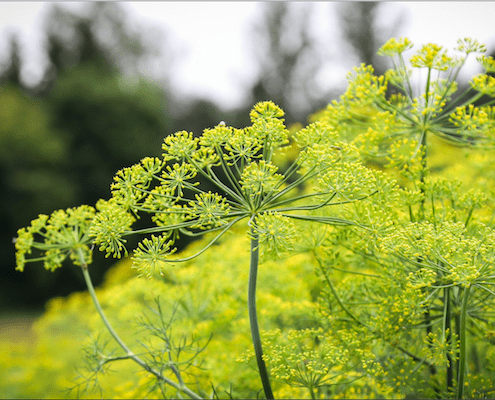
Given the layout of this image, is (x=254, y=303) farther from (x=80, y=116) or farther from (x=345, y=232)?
(x=80, y=116)

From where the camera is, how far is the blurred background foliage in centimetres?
1202

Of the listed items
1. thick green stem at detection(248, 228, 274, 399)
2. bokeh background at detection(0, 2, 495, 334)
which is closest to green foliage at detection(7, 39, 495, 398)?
thick green stem at detection(248, 228, 274, 399)

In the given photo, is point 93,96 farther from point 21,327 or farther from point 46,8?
point 21,327

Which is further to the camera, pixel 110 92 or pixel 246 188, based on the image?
pixel 110 92

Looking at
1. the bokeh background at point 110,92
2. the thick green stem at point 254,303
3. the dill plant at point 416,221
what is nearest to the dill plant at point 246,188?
the thick green stem at point 254,303

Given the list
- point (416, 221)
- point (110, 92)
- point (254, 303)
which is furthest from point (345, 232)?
point (110, 92)

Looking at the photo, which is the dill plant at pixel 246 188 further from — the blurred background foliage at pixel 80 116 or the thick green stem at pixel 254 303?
the blurred background foliage at pixel 80 116

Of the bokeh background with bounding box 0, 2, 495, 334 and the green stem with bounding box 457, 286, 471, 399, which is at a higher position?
the bokeh background with bounding box 0, 2, 495, 334

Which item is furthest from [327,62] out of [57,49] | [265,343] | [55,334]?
[265,343]

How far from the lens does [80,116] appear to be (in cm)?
1311

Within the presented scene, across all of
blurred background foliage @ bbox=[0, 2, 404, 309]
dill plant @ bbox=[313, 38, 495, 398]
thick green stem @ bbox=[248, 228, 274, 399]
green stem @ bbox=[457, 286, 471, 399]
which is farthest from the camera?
blurred background foliage @ bbox=[0, 2, 404, 309]

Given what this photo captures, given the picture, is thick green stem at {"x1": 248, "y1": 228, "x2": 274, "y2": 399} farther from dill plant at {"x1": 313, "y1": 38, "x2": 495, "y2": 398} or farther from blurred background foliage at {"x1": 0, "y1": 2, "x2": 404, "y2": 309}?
blurred background foliage at {"x1": 0, "y1": 2, "x2": 404, "y2": 309}

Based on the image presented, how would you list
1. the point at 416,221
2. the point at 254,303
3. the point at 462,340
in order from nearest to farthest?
1. the point at 462,340
2. the point at 254,303
3. the point at 416,221

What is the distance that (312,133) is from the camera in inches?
63.1
